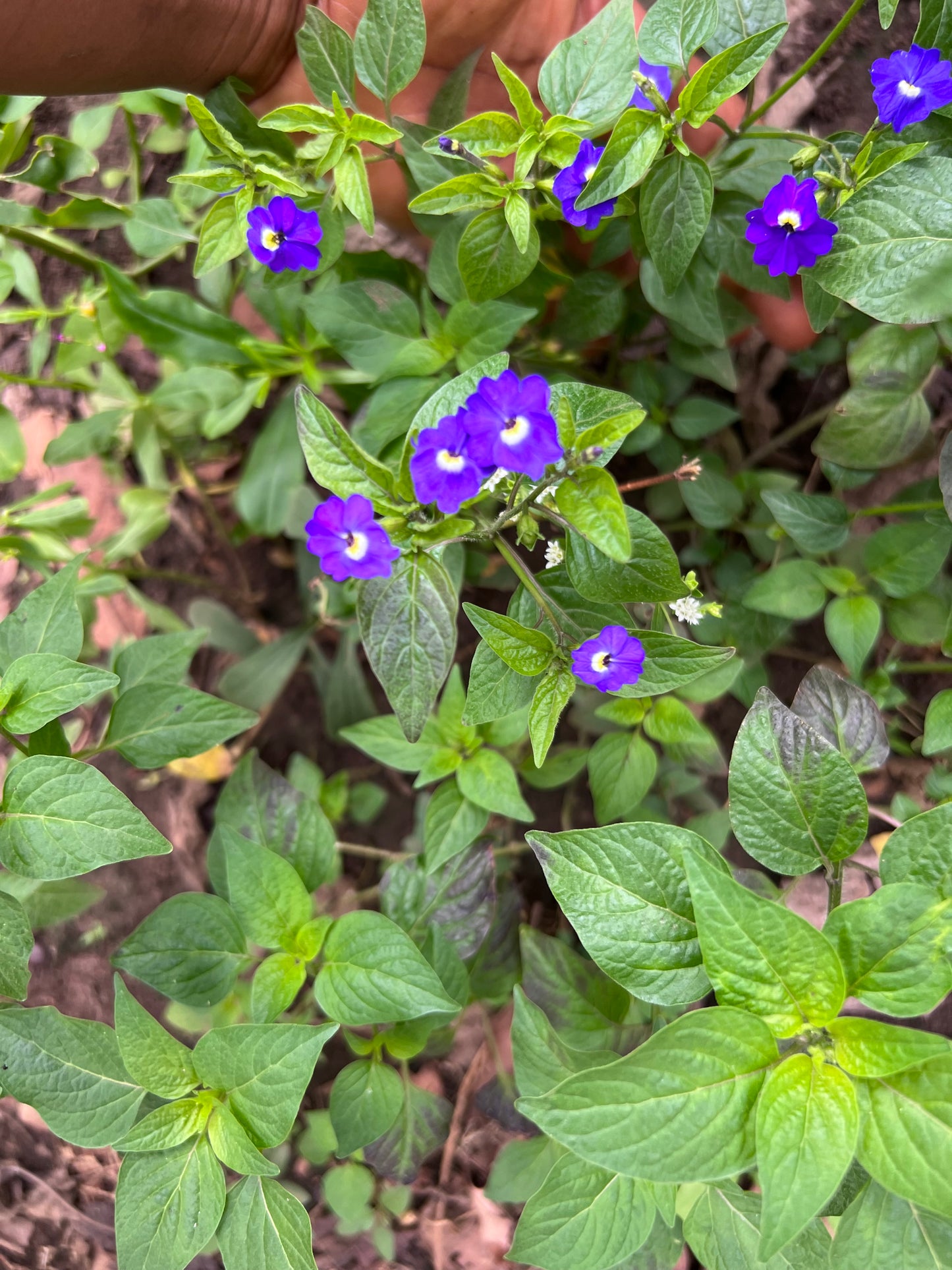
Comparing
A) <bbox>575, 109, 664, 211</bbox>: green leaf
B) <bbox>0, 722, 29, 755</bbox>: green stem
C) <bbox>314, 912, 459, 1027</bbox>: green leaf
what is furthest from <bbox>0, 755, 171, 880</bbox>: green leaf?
<bbox>575, 109, 664, 211</bbox>: green leaf

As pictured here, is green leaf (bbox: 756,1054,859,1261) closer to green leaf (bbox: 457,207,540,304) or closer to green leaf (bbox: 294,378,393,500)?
green leaf (bbox: 294,378,393,500)

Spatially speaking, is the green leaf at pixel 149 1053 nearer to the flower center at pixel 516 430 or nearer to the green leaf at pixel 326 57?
the flower center at pixel 516 430

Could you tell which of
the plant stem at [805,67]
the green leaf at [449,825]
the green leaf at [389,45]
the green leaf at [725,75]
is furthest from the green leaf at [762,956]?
the green leaf at [389,45]

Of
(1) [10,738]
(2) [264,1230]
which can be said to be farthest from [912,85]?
(2) [264,1230]

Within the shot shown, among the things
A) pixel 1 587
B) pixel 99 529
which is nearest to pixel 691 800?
pixel 99 529

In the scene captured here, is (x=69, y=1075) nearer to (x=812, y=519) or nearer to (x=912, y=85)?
(x=812, y=519)
